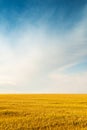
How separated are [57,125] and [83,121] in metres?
2.88

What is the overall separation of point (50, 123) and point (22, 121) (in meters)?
2.53

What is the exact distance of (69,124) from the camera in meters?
20.7

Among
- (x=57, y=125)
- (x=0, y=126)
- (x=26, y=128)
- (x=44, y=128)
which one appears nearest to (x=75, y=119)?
(x=57, y=125)

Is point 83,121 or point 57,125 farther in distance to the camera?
point 83,121

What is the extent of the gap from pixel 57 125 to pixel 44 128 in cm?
153

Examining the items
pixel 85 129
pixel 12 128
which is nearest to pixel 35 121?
pixel 12 128

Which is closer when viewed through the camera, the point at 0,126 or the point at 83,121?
the point at 0,126

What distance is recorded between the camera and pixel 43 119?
70.9ft

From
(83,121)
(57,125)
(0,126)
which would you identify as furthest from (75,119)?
(0,126)

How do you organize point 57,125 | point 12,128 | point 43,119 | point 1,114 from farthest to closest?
point 1,114, point 43,119, point 57,125, point 12,128

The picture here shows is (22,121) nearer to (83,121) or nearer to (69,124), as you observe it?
(69,124)

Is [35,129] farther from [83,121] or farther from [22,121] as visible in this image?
[83,121]

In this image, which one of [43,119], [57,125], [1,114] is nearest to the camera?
[57,125]

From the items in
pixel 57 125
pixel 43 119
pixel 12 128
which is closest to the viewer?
pixel 12 128
